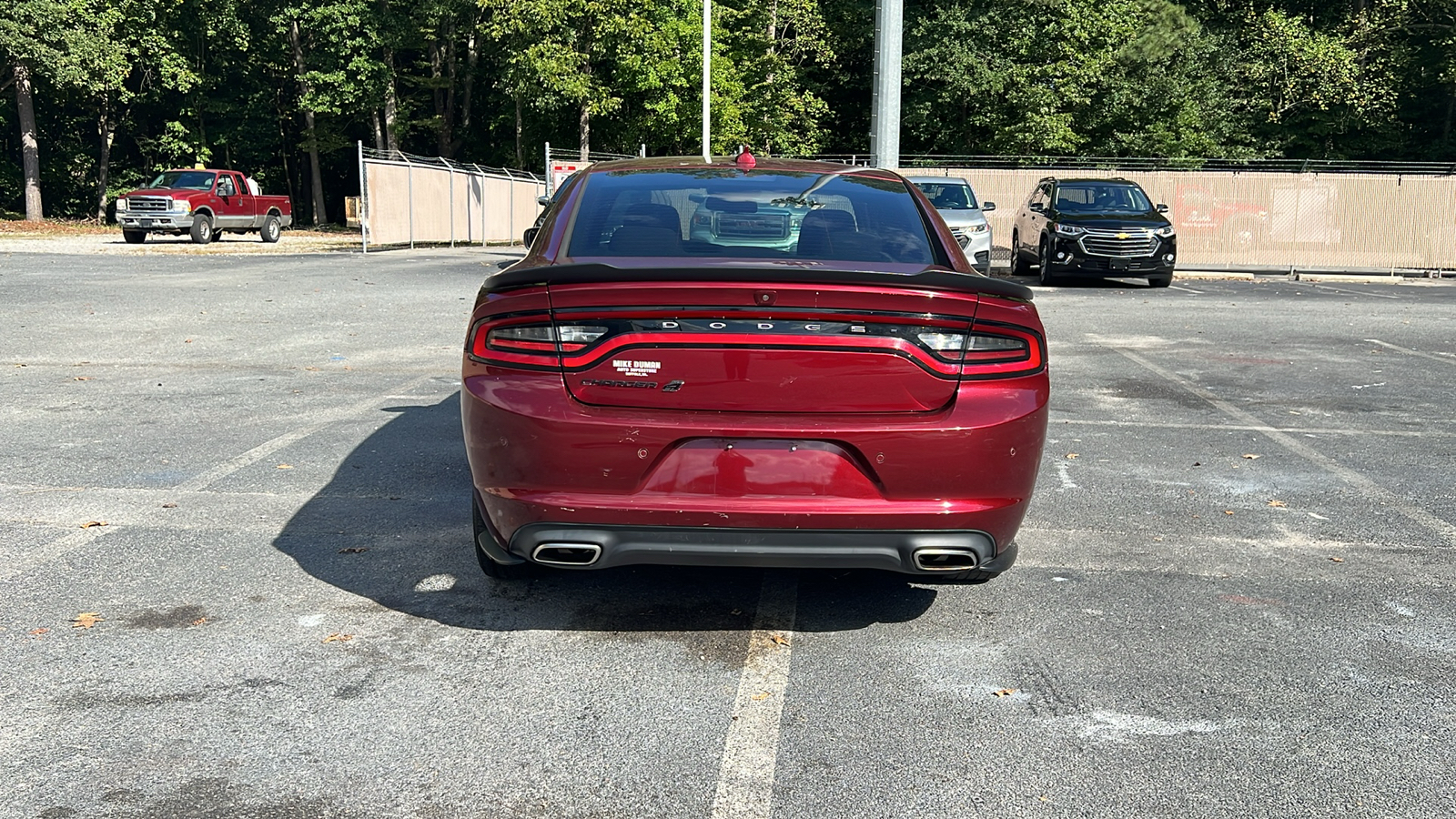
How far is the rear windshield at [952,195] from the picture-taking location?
2139 centimetres

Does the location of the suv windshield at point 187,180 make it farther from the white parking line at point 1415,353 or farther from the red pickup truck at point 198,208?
the white parking line at point 1415,353

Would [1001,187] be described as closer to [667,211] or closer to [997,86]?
[997,86]

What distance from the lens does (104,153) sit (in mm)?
51094

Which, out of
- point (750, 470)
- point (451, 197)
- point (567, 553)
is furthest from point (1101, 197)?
point (567, 553)

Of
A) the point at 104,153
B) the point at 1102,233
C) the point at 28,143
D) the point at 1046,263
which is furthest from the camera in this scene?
the point at 104,153

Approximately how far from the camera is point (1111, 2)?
47875 mm

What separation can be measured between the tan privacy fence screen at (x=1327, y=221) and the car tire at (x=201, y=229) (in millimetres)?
22959

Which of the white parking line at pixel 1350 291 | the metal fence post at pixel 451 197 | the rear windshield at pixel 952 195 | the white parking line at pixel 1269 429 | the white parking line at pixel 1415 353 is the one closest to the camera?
the white parking line at pixel 1269 429

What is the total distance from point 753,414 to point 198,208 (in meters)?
31.6

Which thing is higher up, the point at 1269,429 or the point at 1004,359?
the point at 1004,359

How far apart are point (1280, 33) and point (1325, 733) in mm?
49650

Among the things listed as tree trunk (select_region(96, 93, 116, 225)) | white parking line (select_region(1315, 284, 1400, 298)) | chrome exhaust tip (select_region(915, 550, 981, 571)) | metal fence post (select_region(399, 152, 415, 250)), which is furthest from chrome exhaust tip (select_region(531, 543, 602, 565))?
tree trunk (select_region(96, 93, 116, 225))

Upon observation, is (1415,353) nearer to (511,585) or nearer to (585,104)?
(511,585)

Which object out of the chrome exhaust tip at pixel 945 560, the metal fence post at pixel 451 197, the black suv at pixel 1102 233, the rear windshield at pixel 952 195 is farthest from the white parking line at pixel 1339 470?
the metal fence post at pixel 451 197
